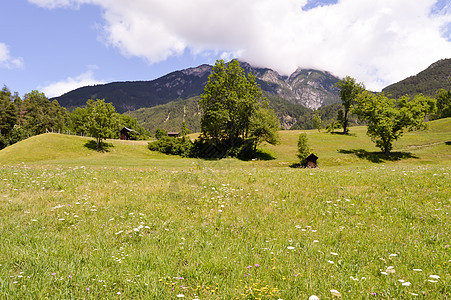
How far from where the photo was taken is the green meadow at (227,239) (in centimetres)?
423

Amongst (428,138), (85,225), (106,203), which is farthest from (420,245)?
(428,138)

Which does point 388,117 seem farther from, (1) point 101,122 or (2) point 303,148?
(1) point 101,122

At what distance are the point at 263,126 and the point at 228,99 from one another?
11.1 metres

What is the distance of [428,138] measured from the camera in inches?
2746

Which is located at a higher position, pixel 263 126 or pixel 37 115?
pixel 37 115

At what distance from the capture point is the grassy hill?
46.5 metres

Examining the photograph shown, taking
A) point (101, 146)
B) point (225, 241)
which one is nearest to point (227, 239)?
point (225, 241)

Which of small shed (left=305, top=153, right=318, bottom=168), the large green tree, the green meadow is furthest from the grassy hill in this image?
the large green tree

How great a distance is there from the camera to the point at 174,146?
6912 cm

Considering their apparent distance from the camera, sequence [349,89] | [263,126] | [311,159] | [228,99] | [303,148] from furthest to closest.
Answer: [349,89] < [263,126] < [228,99] < [303,148] < [311,159]

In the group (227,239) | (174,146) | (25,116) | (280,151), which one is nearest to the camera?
(227,239)

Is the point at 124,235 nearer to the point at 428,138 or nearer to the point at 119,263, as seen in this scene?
the point at 119,263

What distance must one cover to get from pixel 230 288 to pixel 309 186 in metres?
8.79

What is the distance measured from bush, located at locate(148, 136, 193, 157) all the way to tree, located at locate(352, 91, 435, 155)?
156 feet
